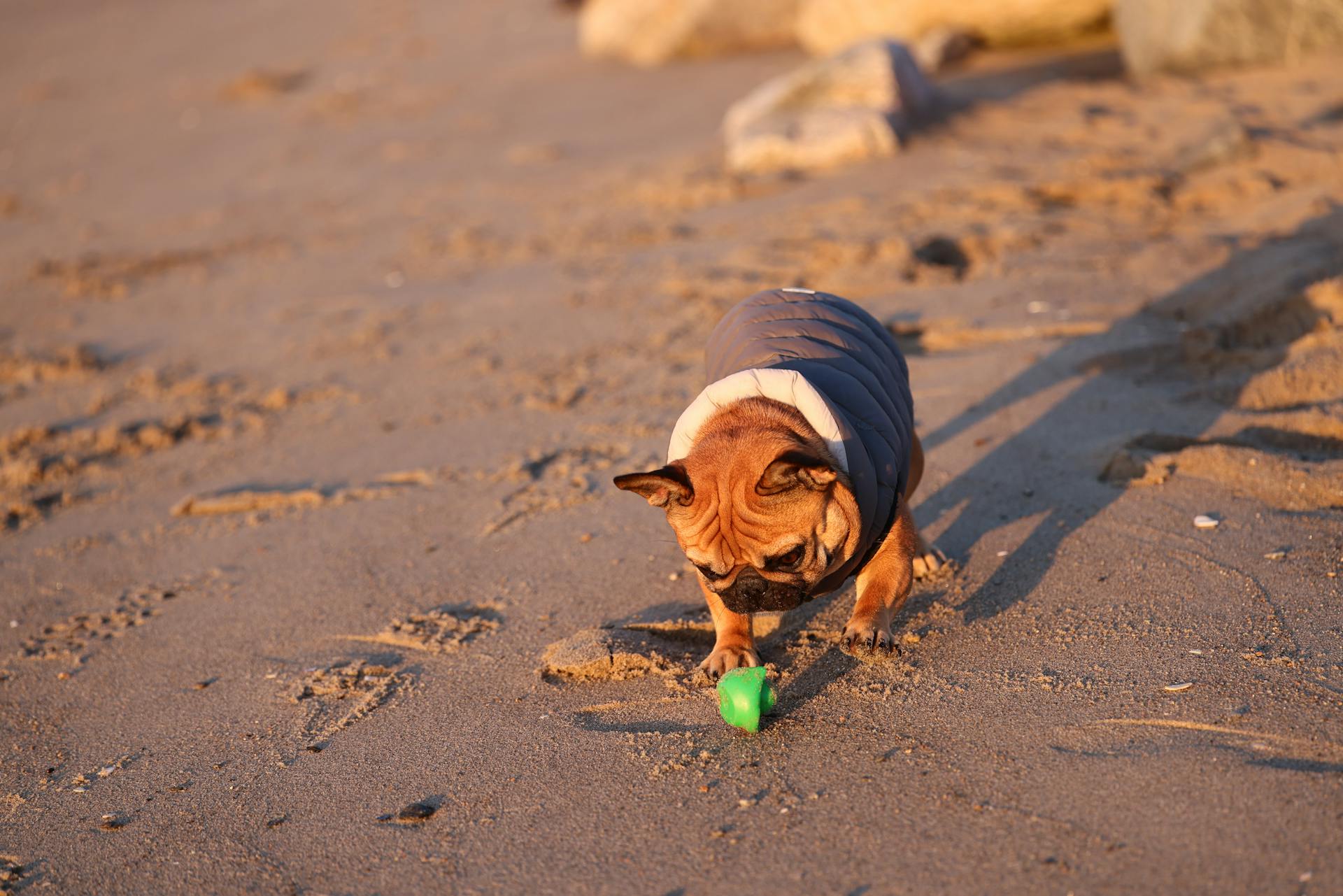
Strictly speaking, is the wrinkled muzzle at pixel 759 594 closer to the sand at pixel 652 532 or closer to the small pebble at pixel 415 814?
the sand at pixel 652 532

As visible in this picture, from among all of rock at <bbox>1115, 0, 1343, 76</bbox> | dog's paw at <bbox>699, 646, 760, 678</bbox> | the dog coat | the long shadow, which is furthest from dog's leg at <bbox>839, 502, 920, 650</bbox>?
rock at <bbox>1115, 0, 1343, 76</bbox>

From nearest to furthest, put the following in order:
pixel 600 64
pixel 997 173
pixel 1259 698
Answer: pixel 1259 698 < pixel 997 173 < pixel 600 64

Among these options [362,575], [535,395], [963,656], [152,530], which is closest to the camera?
[963,656]

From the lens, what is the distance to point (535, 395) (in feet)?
23.3

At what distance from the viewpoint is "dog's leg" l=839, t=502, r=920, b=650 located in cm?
407

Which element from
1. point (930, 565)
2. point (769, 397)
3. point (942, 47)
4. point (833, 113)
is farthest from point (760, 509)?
point (942, 47)

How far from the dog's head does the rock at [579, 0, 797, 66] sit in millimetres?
12923

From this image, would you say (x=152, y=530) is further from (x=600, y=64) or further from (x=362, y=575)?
(x=600, y=64)

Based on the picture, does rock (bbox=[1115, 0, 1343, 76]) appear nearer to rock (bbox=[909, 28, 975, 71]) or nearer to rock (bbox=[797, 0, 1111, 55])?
rock (bbox=[797, 0, 1111, 55])

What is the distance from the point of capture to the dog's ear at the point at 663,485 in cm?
364

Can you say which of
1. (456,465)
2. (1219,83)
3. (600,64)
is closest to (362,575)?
(456,465)

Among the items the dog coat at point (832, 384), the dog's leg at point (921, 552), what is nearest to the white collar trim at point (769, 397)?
the dog coat at point (832, 384)

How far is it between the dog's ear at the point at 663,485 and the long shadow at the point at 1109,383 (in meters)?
1.43

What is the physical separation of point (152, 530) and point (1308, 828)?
5562mm
